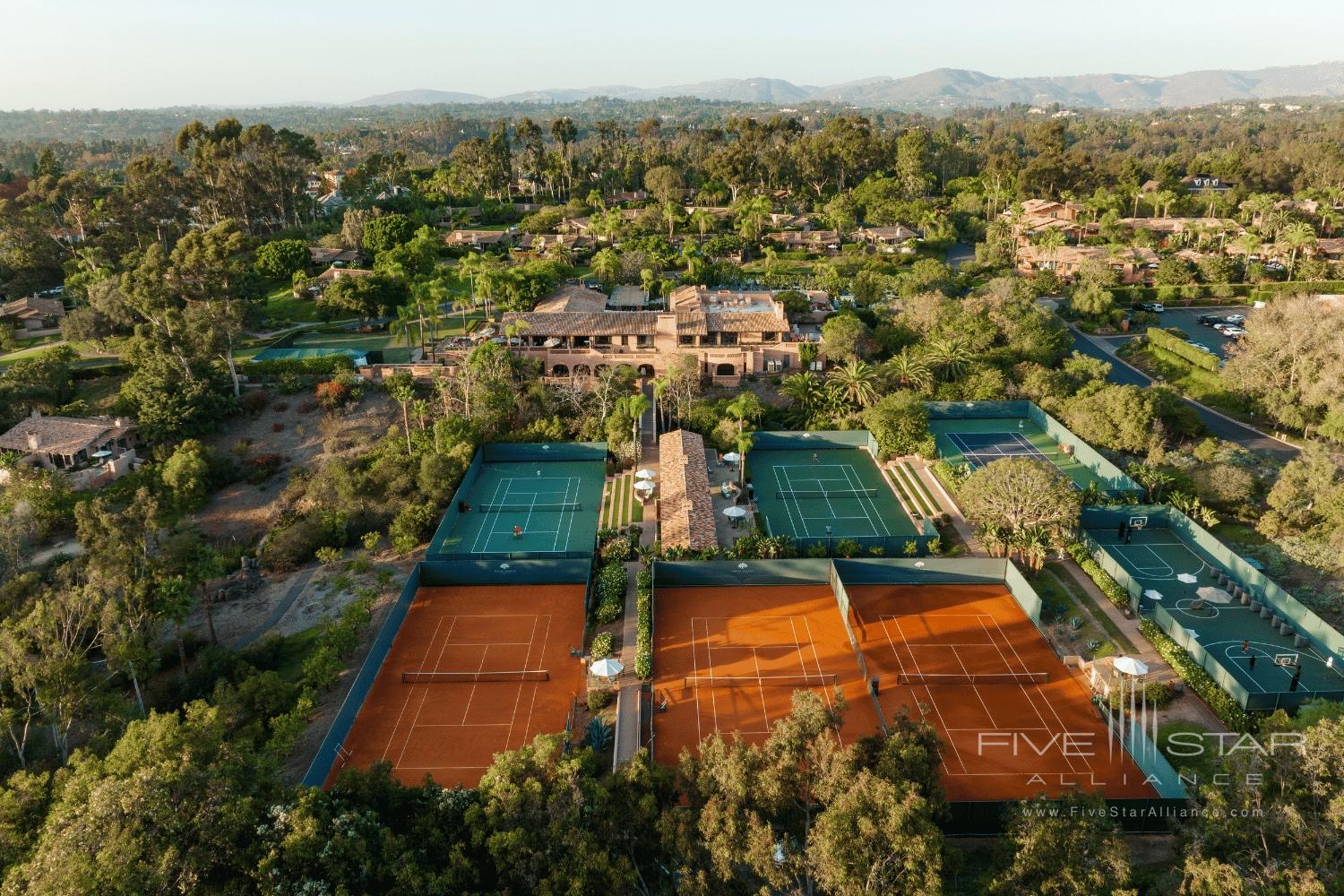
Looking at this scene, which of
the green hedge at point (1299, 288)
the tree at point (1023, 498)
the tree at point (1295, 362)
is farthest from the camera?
the green hedge at point (1299, 288)

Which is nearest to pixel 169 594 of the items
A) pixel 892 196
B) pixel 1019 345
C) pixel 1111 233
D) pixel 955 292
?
pixel 1019 345

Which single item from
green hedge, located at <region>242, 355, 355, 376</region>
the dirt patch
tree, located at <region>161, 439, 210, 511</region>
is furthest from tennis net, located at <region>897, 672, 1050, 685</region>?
green hedge, located at <region>242, 355, 355, 376</region>

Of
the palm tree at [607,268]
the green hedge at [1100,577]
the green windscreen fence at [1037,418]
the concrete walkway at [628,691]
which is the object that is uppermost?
the palm tree at [607,268]

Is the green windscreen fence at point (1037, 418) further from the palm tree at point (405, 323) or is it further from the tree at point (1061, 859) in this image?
the palm tree at point (405, 323)

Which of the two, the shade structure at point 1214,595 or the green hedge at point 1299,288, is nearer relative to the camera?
the shade structure at point 1214,595

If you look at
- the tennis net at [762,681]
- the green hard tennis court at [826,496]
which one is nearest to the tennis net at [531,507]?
the green hard tennis court at [826,496]

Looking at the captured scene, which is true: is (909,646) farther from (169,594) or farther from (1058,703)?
(169,594)
